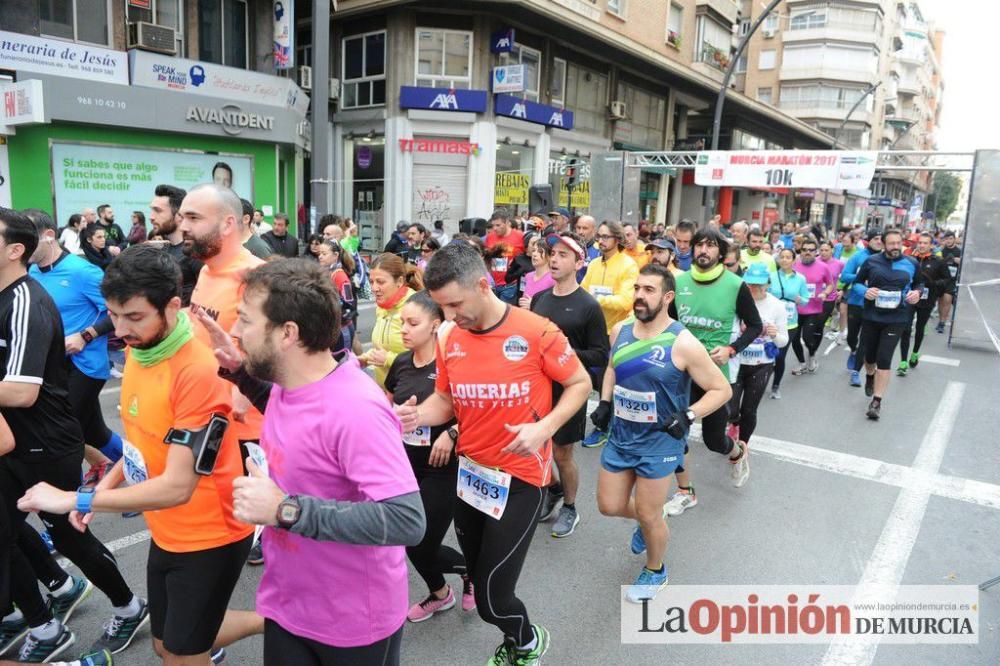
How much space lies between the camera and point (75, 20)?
47.9ft

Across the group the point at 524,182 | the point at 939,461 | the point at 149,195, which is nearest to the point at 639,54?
the point at 524,182

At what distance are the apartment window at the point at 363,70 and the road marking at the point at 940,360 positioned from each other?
655 inches

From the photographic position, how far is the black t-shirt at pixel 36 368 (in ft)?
9.35

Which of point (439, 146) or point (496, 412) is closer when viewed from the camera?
point (496, 412)

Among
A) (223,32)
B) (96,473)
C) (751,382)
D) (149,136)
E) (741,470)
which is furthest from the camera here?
(223,32)

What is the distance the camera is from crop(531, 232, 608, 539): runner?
14.9 ft

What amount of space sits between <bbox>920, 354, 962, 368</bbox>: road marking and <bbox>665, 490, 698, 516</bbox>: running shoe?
8.27 metres

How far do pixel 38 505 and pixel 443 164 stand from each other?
2016 centimetres

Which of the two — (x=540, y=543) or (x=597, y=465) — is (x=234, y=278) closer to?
(x=540, y=543)

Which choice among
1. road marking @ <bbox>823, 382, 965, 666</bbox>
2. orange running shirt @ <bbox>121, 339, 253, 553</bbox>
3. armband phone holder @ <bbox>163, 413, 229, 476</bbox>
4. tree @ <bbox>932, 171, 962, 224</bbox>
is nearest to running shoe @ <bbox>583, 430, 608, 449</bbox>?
road marking @ <bbox>823, 382, 965, 666</bbox>

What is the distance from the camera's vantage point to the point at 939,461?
641 cm

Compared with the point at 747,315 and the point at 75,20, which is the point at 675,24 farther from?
the point at 747,315

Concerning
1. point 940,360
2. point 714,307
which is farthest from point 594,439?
point 940,360

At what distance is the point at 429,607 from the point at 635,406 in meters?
1.61
